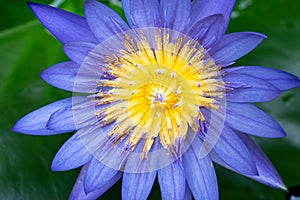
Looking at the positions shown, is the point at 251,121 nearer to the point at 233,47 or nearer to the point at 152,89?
the point at 233,47

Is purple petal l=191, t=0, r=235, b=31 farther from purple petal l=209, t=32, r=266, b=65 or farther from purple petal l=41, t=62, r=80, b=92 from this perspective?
purple petal l=41, t=62, r=80, b=92

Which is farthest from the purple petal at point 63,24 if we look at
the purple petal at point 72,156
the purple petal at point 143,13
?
the purple petal at point 72,156

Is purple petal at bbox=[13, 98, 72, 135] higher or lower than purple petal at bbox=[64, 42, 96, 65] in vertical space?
lower

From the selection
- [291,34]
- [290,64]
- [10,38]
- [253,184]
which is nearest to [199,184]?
[253,184]

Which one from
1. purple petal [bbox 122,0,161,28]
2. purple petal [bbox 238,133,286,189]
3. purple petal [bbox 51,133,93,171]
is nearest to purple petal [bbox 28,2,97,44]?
purple petal [bbox 122,0,161,28]

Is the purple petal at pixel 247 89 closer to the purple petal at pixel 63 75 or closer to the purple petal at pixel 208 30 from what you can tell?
the purple petal at pixel 208 30

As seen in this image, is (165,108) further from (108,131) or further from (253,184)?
(253,184)
